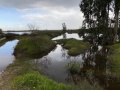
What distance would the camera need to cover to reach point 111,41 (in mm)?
53844

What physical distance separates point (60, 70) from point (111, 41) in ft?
103

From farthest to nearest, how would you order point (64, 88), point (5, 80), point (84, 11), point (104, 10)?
point (84, 11)
point (104, 10)
point (5, 80)
point (64, 88)

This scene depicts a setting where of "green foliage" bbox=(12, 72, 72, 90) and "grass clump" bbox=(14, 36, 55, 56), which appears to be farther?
"grass clump" bbox=(14, 36, 55, 56)

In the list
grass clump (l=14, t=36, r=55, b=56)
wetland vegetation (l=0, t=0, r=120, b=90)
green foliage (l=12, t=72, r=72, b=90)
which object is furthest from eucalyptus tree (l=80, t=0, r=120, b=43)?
green foliage (l=12, t=72, r=72, b=90)

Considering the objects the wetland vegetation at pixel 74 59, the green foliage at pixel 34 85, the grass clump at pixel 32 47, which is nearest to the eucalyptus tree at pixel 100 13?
the wetland vegetation at pixel 74 59

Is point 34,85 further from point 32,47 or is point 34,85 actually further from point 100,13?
point 100,13

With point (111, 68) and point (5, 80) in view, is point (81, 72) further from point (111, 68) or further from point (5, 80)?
point (5, 80)

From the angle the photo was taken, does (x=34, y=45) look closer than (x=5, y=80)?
No

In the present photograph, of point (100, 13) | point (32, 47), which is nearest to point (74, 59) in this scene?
point (32, 47)

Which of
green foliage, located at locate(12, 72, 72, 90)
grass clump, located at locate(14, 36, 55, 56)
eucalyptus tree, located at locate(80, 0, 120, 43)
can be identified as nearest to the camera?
green foliage, located at locate(12, 72, 72, 90)

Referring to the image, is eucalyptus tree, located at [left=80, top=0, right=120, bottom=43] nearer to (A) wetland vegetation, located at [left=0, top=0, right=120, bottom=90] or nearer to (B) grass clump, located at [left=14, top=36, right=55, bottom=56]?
(A) wetland vegetation, located at [left=0, top=0, right=120, bottom=90]

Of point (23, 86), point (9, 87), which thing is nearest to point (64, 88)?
point (23, 86)

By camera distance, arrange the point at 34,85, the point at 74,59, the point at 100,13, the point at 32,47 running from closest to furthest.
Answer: the point at 34,85 → the point at 74,59 → the point at 32,47 → the point at 100,13

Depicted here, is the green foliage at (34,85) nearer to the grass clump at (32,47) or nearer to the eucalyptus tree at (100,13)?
the grass clump at (32,47)
